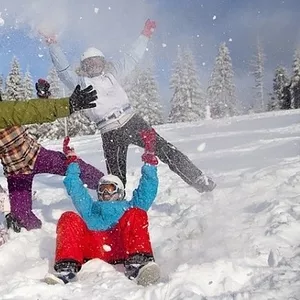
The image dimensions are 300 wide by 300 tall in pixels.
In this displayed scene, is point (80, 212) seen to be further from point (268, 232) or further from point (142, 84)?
point (142, 84)

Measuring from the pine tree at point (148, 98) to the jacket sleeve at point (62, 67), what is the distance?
35756 mm

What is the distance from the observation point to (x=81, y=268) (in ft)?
13.9

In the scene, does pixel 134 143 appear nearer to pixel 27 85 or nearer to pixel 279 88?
pixel 27 85

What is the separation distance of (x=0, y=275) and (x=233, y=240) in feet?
6.36

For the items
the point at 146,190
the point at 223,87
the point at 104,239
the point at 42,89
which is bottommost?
the point at 223,87

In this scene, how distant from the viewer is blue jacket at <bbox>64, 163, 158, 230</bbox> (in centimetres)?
462

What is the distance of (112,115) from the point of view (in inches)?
232

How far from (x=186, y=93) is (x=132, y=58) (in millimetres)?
40947

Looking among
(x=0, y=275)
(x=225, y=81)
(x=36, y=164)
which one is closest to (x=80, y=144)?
(x=36, y=164)

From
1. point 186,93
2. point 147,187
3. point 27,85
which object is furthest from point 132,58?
point 186,93

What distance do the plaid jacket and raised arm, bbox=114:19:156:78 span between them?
1.34 meters

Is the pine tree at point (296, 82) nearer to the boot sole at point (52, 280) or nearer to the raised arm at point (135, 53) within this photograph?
the raised arm at point (135, 53)

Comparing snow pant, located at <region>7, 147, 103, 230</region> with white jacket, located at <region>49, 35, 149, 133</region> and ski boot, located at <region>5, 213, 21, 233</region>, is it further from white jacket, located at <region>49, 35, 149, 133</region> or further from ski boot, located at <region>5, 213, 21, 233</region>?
white jacket, located at <region>49, 35, 149, 133</region>

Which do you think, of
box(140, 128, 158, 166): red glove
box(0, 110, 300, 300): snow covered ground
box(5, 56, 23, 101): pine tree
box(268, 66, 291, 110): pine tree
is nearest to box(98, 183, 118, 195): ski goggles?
box(140, 128, 158, 166): red glove
